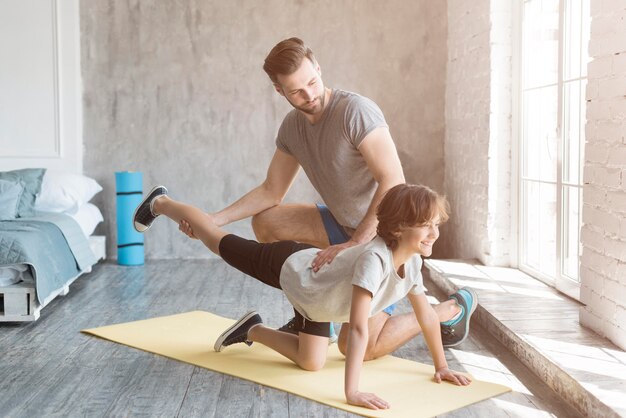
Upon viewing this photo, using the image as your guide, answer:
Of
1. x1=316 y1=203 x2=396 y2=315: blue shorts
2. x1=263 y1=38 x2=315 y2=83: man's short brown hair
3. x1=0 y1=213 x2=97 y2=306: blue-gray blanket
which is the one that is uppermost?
x1=263 y1=38 x2=315 y2=83: man's short brown hair

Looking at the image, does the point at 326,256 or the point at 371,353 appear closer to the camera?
the point at 326,256

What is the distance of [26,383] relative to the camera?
2.98 m

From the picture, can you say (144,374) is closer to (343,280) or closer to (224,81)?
(343,280)

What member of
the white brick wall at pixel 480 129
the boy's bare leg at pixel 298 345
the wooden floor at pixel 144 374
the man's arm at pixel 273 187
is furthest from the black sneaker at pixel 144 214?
the white brick wall at pixel 480 129

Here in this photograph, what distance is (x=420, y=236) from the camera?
2.64 meters

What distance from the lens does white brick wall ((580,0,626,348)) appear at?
2996 mm

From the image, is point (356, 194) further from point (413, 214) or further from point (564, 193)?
point (564, 193)

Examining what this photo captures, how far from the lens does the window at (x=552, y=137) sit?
3955mm

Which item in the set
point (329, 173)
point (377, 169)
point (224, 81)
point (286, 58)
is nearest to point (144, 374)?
point (329, 173)

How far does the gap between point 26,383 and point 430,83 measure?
4.09m

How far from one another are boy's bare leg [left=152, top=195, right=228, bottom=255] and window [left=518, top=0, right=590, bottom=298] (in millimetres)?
1810

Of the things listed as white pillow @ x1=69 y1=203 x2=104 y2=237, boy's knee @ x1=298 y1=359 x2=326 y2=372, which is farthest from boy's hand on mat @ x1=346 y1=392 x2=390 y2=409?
white pillow @ x1=69 y1=203 x2=104 y2=237

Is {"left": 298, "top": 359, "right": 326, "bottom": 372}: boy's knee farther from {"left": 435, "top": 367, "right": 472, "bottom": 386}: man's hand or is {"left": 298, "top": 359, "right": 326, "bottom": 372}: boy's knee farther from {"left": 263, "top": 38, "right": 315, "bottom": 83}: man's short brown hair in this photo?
{"left": 263, "top": 38, "right": 315, "bottom": 83}: man's short brown hair

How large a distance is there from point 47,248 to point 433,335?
7.65 ft
